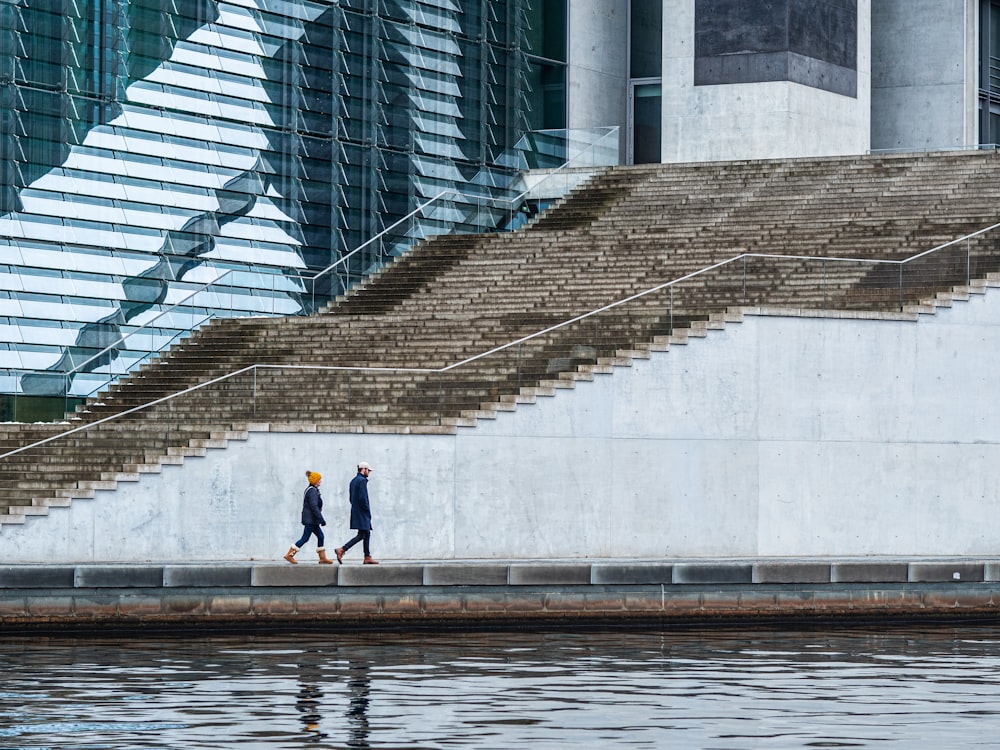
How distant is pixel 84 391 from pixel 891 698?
2001cm

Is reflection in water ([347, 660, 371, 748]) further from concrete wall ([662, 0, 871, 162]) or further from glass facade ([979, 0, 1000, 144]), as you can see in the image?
glass facade ([979, 0, 1000, 144])

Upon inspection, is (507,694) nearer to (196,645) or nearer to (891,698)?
(891,698)

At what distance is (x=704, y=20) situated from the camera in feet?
156

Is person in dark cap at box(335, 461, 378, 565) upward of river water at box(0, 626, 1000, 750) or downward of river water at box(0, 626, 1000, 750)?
upward

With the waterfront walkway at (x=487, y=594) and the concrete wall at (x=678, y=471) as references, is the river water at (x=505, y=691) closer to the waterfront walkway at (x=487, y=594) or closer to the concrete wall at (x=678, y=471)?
the waterfront walkway at (x=487, y=594)

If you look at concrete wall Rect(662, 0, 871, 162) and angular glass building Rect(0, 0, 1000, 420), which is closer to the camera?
angular glass building Rect(0, 0, 1000, 420)

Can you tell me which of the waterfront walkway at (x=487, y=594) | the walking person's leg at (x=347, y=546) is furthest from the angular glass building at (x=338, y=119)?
the waterfront walkway at (x=487, y=594)

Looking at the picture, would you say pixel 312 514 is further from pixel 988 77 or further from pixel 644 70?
pixel 988 77

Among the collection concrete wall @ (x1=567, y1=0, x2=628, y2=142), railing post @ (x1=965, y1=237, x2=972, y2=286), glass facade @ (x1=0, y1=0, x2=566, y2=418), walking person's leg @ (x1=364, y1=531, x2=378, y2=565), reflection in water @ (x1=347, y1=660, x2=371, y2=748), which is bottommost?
reflection in water @ (x1=347, y1=660, x2=371, y2=748)

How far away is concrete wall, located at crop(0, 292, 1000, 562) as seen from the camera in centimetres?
2788

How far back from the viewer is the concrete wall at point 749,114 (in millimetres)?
46281

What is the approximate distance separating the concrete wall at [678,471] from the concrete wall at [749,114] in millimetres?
15642

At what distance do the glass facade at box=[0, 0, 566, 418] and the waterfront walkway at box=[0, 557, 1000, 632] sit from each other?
10.8 metres

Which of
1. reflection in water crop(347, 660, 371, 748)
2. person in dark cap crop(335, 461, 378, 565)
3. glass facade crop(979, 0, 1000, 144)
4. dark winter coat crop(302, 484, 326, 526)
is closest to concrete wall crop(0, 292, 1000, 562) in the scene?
dark winter coat crop(302, 484, 326, 526)
